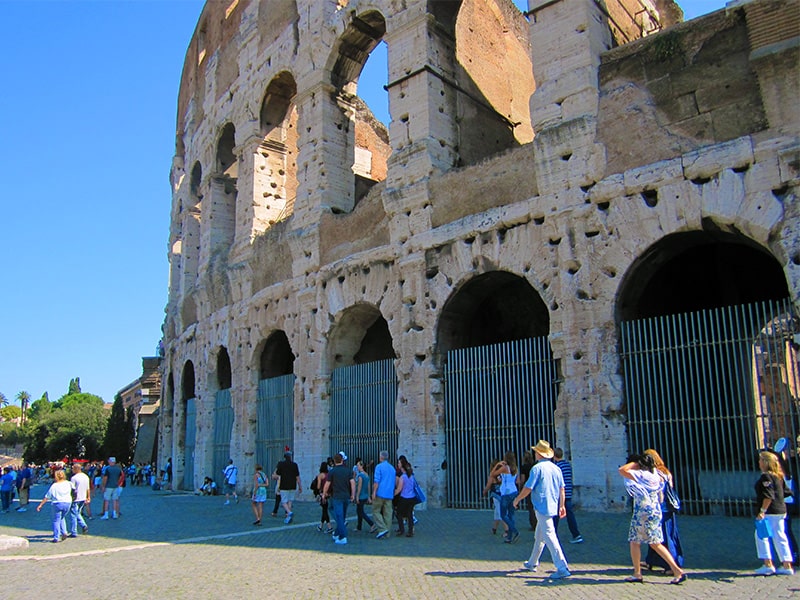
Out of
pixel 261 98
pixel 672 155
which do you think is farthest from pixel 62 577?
pixel 261 98

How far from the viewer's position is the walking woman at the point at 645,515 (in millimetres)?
5508

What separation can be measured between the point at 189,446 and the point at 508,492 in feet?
48.0

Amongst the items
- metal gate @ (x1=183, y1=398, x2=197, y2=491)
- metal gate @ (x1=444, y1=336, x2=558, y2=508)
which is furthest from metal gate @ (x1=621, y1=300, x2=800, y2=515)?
metal gate @ (x1=183, y1=398, x2=197, y2=491)

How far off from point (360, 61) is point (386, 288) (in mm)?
5791

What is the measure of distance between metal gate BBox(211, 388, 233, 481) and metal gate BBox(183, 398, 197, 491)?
191 centimetres

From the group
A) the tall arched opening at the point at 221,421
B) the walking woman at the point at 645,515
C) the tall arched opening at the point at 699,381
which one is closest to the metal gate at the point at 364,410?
the tall arched opening at the point at 221,421

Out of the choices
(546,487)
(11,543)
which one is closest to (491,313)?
(546,487)

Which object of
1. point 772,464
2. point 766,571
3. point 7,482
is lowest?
point 766,571

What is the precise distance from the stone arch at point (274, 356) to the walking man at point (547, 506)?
11001 mm

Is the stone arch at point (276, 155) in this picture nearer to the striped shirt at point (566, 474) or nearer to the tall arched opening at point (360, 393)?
the tall arched opening at point (360, 393)

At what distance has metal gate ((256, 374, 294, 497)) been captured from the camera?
50.1 feet

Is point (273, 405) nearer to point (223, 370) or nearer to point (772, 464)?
point (223, 370)

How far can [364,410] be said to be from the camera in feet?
44.0

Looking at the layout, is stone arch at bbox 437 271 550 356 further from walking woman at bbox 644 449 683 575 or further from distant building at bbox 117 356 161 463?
distant building at bbox 117 356 161 463
